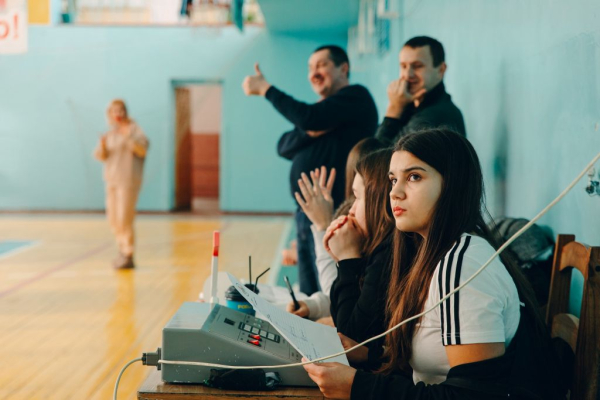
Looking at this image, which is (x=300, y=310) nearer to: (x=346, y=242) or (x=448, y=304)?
(x=346, y=242)

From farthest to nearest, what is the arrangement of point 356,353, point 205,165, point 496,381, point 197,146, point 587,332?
point 205,165
point 197,146
point 356,353
point 587,332
point 496,381

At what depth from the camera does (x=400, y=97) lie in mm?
2674

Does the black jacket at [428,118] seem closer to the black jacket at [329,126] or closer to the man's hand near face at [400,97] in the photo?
the man's hand near face at [400,97]

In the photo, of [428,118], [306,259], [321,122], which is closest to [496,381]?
[428,118]

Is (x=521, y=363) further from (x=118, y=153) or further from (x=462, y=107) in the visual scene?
(x=118, y=153)

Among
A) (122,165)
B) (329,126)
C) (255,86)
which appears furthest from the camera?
(122,165)

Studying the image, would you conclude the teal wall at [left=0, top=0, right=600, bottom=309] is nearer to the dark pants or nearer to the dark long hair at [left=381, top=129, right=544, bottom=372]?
the dark pants

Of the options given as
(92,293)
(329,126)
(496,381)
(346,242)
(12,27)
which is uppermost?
(12,27)

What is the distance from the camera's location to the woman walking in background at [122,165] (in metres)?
5.90

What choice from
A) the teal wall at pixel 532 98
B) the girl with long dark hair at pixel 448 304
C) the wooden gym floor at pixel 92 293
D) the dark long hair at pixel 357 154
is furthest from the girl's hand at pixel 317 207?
the wooden gym floor at pixel 92 293

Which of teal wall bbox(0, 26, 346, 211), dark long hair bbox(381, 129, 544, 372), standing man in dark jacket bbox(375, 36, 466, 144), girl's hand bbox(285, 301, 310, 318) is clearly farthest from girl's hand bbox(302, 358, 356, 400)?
teal wall bbox(0, 26, 346, 211)

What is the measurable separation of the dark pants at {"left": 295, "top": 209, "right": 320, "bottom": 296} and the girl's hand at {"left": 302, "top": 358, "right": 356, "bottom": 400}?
1790 millimetres

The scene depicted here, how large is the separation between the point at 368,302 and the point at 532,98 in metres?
1.00

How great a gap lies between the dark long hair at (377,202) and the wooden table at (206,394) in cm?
51
